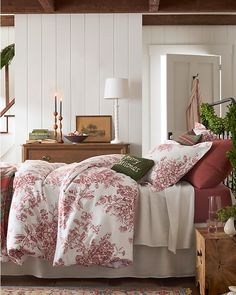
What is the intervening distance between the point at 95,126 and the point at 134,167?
3123 millimetres

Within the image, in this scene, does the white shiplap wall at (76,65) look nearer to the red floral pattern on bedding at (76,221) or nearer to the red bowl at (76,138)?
the red bowl at (76,138)

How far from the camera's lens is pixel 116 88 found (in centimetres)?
634

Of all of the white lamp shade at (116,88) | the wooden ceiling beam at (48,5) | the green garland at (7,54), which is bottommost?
the white lamp shade at (116,88)

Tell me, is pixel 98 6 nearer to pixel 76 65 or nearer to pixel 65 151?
pixel 76 65

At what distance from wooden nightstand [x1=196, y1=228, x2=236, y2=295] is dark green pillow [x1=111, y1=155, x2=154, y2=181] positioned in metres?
0.75

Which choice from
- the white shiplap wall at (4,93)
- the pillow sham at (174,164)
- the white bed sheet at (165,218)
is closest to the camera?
the white bed sheet at (165,218)

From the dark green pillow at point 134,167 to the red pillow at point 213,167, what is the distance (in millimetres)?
327

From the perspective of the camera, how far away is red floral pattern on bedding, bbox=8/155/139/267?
333 cm

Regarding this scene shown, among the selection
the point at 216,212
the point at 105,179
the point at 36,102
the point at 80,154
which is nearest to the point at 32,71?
the point at 36,102

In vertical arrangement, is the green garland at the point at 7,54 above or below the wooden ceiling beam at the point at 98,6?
below

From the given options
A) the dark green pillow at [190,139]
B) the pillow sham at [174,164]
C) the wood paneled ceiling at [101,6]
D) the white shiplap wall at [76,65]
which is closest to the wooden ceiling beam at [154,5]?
the wood paneled ceiling at [101,6]

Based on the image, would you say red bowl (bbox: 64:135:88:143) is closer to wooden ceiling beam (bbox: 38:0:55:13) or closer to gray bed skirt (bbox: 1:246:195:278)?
wooden ceiling beam (bbox: 38:0:55:13)

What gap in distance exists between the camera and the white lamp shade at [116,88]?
20.8ft

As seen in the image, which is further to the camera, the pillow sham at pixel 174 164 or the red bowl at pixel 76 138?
the red bowl at pixel 76 138
